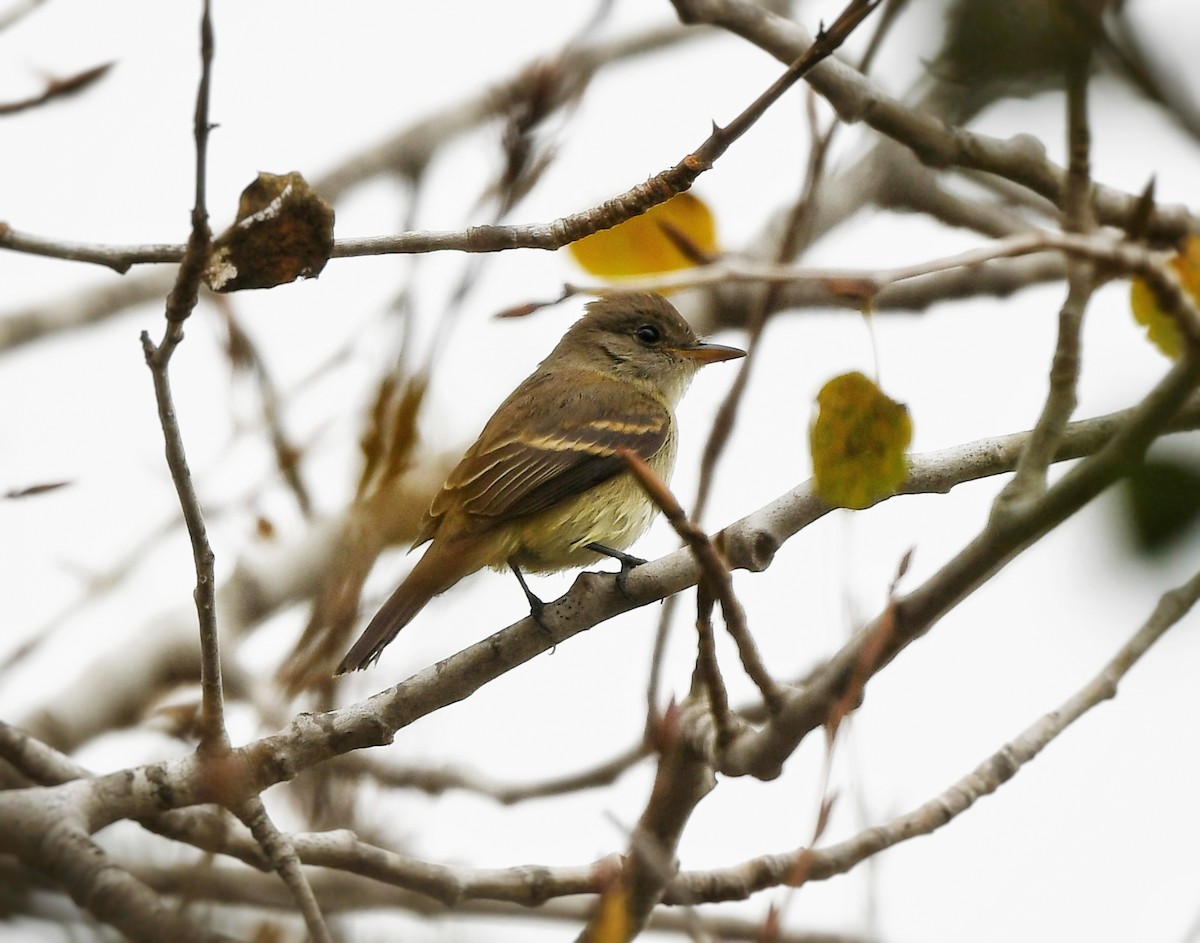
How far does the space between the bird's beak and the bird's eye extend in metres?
0.20

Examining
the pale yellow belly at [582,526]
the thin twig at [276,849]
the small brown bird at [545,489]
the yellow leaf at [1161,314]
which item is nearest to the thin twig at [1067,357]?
the yellow leaf at [1161,314]

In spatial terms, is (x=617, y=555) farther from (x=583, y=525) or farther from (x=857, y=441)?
(x=857, y=441)

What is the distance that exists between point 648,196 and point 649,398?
3.98 m

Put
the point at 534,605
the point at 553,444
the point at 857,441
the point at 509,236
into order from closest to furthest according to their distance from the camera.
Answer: the point at 857,441 → the point at 509,236 → the point at 534,605 → the point at 553,444

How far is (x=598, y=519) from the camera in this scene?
A: 623 cm

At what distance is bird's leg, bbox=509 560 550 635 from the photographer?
461 cm

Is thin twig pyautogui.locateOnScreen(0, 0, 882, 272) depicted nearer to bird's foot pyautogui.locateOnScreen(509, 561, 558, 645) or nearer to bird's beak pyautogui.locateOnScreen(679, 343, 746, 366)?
bird's foot pyautogui.locateOnScreen(509, 561, 558, 645)

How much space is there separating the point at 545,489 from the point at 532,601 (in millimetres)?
987

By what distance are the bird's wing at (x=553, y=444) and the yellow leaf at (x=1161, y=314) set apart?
3491mm

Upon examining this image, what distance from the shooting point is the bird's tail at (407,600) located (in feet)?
16.8

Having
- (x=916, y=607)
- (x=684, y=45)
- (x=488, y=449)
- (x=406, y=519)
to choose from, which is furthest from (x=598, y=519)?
(x=684, y=45)

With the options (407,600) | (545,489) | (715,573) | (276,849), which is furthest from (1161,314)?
(545,489)

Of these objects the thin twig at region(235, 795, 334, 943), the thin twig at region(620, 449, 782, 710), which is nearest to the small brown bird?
the thin twig at region(235, 795, 334, 943)

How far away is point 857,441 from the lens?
280cm
